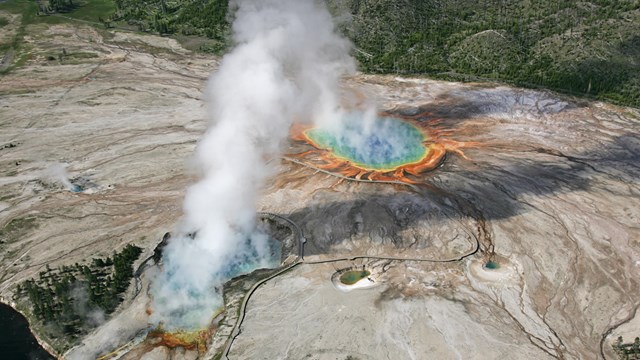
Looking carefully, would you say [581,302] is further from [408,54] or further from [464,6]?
[464,6]

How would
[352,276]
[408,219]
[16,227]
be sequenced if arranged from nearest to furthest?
1. [352,276]
2. [408,219]
3. [16,227]

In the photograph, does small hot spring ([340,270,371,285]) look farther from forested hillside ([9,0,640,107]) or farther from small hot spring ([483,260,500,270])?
forested hillside ([9,0,640,107])

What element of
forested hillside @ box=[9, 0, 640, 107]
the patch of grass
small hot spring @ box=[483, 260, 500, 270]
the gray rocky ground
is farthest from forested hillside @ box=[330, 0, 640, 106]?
the patch of grass

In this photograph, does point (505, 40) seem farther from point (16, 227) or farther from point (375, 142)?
point (16, 227)

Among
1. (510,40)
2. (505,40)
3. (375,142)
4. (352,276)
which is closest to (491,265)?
(352,276)

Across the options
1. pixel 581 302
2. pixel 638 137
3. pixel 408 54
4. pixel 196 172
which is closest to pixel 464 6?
pixel 408 54

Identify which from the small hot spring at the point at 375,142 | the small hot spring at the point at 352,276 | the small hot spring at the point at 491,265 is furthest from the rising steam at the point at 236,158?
the small hot spring at the point at 491,265

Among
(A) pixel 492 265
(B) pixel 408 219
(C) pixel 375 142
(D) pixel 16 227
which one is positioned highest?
(C) pixel 375 142
